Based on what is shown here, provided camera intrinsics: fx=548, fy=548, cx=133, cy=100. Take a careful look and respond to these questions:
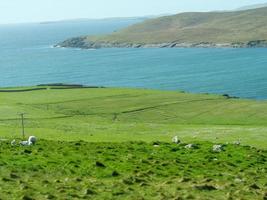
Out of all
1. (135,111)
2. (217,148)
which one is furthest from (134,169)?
(135,111)

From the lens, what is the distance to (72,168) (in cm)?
2081

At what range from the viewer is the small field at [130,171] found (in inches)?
685

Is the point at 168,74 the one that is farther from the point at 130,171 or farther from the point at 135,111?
the point at 130,171

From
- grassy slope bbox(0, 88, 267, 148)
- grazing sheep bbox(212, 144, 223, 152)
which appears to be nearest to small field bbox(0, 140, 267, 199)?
grazing sheep bbox(212, 144, 223, 152)

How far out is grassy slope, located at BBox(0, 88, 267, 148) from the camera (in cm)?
4778

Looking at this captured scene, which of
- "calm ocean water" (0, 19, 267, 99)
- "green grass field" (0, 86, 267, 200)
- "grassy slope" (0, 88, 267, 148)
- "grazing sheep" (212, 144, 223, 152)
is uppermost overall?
"green grass field" (0, 86, 267, 200)

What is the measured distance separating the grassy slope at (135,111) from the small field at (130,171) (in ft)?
52.1

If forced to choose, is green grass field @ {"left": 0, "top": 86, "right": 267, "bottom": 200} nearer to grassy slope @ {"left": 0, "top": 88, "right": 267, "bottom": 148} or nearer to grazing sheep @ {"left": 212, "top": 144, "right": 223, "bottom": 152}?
grazing sheep @ {"left": 212, "top": 144, "right": 223, "bottom": 152}

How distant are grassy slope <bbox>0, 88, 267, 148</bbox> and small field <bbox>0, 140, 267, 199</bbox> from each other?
1587cm

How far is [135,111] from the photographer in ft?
222

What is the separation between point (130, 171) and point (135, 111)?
46.7 meters

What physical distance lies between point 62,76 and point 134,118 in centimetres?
10390

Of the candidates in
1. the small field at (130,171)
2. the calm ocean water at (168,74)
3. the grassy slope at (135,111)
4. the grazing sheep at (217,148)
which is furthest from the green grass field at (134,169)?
the calm ocean water at (168,74)

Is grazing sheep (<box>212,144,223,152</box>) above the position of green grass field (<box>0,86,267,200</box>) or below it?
below
